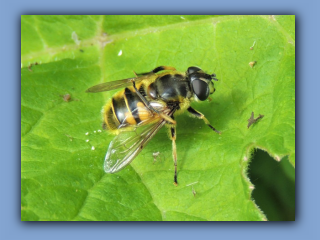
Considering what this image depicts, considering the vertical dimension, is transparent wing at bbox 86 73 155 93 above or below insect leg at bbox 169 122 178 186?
above

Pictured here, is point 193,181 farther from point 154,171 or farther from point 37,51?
point 37,51

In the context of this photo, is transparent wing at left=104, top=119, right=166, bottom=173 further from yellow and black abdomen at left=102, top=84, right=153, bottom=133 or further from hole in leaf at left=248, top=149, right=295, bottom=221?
hole in leaf at left=248, top=149, right=295, bottom=221

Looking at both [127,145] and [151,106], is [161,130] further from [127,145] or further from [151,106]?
[127,145]

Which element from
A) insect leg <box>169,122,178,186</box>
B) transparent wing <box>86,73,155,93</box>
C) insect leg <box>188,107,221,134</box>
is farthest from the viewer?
transparent wing <box>86,73,155,93</box>

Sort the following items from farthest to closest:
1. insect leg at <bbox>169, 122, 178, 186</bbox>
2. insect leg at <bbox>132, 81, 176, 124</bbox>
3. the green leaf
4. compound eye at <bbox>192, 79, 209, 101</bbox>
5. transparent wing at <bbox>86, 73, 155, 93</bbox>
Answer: transparent wing at <bbox>86, 73, 155, 93</bbox> → compound eye at <bbox>192, 79, 209, 101</bbox> → insect leg at <bbox>132, 81, 176, 124</bbox> → insect leg at <bbox>169, 122, 178, 186</bbox> → the green leaf

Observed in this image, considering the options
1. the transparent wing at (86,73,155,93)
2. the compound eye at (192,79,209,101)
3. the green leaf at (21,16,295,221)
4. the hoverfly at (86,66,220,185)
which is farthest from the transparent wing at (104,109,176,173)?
the transparent wing at (86,73,155,93)
